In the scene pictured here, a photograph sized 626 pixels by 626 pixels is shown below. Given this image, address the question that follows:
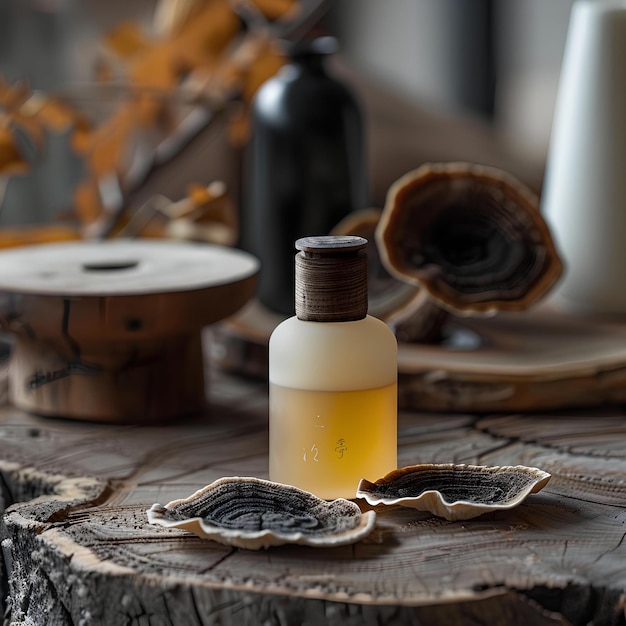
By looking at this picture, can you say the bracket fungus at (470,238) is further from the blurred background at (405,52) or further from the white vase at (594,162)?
the blurred background at (405,52)

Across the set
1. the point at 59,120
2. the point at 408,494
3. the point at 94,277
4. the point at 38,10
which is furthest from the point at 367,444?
the point at 38,10

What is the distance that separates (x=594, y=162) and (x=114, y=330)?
462 millimetres

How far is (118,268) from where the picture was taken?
815 millimetres

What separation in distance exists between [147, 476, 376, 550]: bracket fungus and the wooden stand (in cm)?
18

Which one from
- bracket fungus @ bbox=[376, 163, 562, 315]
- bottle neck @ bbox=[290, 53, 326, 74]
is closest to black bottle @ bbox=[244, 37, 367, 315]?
bottle neck @ bbox=[290, 53, 326, 74]

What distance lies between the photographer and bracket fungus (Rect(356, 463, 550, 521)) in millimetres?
564

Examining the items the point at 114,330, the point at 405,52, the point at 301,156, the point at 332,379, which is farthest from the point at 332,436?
the point at 405,52

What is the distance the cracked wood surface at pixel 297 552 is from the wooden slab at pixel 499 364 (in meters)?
0.04

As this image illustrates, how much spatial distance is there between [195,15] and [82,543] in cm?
63

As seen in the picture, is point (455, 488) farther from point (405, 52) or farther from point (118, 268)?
point (405, 52)

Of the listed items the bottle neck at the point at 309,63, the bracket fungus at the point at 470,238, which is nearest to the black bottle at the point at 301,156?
the bottle neck at the point at 309,63

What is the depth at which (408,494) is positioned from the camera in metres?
0.59

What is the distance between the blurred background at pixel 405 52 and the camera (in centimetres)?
178

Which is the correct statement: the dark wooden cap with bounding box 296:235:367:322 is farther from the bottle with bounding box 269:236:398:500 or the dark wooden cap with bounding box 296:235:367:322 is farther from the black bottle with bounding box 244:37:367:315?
the black bottle with bounding box 244:37:367:315
